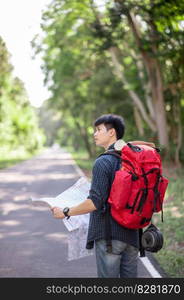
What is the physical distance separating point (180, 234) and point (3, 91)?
41.6 metres

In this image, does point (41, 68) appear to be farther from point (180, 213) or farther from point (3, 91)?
point (180, 213)

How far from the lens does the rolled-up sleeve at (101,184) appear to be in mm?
3584

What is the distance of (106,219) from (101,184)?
25 centimetres

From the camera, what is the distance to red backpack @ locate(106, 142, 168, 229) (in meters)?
3.45

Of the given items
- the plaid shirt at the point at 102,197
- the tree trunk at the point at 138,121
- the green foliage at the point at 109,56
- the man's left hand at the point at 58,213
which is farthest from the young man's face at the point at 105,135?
the tree trunk at the point at 138,121

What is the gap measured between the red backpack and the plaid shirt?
0.26 ft

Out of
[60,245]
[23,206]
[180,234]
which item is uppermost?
[60,245]

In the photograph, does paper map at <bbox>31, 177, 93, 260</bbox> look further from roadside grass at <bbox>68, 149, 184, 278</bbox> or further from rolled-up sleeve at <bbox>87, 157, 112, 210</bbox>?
roadside grass at <bbox>68, 149, 184, 278</bbox>

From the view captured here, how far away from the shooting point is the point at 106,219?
3.64m

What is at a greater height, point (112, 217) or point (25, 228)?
point (112, 217)

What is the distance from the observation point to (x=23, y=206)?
546 inches

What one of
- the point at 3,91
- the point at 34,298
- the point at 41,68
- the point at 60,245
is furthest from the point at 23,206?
the point at 3,91

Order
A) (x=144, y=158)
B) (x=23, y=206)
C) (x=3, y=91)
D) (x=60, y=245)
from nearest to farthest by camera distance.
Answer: (x=144, y=158)
(x=60, y=245)
(x=23, y=206)
(x=3, y=91)

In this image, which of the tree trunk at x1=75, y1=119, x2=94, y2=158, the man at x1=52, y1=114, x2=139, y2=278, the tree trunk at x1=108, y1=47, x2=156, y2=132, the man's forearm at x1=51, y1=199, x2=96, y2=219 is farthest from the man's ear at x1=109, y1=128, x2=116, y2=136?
the tree trunk at x1=75, y1=119, x2=94, y2=158
